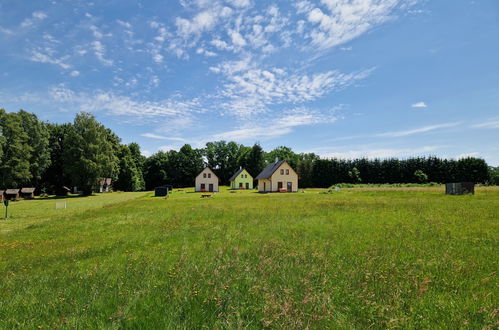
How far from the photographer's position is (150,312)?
4.54 meters

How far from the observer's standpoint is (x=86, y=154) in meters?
57.7

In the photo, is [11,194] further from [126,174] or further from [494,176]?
[494,176]

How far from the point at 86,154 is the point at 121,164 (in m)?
22.5

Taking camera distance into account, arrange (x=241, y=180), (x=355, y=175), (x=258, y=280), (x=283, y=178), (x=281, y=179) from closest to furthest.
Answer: (x=258, y=280), (x=281, y=179), (x=283, y=178), (x=355, y=175), (x=241, y=180)

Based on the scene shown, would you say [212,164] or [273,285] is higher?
[212,164]

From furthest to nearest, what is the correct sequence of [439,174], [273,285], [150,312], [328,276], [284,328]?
[439,174] → [328,276] → [273,285] → [150,312] → [284,328]

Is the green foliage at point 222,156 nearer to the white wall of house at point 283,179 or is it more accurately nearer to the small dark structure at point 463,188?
the white wall of house at point 283,179

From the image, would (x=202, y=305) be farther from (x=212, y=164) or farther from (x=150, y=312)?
(x=212, y=164)

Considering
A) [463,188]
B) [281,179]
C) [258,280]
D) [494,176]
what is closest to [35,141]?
[281,179]

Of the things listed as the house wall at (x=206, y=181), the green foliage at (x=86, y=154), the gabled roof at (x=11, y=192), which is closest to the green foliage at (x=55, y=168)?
the green foliage at (x=86, y=154)

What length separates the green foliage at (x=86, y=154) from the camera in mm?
56750

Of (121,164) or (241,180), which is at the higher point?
(121,164)

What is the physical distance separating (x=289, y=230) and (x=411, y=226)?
5.57 metres

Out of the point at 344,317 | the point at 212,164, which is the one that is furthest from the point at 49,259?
the point at 212,164
